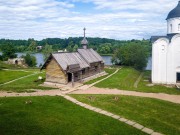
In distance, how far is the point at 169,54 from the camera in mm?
34000

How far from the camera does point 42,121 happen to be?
16.7 meters

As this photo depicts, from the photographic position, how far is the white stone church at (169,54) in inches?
1330

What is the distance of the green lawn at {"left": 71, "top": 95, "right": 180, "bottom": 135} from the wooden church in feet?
23.9

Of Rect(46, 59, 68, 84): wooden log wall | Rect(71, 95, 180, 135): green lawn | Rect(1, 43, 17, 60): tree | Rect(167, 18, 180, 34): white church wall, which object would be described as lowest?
Rect(71, 95, 180, 135): green lawn

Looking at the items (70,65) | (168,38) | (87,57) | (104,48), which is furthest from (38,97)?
(104,48)

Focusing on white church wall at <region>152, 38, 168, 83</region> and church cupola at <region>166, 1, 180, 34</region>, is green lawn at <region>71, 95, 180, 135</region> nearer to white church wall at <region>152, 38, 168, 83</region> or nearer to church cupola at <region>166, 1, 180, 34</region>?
white church wall at <region>152, 38, 168, 83</region>

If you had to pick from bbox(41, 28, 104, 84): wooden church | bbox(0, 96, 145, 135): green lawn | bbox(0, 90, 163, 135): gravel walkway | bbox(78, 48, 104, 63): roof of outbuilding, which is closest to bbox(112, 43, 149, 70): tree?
bbox(78, 48, 104, 63): roof of outbuilding

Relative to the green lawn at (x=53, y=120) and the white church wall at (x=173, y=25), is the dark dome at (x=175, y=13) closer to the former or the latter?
the white church wall at (x=173, y=25)

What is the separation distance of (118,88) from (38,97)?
11.0 m

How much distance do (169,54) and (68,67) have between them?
47.5 ft

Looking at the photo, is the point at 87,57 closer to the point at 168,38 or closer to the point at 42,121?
the point at 168,38

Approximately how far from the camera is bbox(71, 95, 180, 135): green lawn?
55.7 feet

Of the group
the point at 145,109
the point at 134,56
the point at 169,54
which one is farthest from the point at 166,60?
the point at 134,56

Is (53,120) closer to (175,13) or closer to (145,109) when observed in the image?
(145,109)
